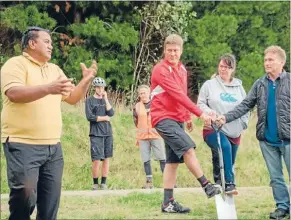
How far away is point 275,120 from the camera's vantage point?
7.41 meters

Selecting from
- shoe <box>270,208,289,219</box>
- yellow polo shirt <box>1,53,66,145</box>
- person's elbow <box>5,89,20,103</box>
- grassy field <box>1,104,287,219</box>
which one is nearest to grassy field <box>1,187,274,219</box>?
grassy field <box>1,104,287,219</box>

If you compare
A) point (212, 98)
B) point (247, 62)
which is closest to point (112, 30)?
point (247, 62)

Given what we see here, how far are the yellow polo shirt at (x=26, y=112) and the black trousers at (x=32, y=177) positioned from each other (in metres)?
0.09

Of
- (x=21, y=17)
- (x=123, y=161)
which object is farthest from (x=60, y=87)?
(x=21, y=17)

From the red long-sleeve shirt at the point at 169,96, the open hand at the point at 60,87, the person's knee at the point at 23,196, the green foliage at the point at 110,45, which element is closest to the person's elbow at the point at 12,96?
the open hand at the point at 60,87

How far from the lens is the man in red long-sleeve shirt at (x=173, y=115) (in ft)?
24.4

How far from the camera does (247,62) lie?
22.7 m

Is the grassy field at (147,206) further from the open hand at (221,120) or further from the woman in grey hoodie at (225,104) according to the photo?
the open hand at (221,120)

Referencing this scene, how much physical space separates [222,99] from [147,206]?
5.27 feet

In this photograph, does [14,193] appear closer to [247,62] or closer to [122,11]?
[122,11]

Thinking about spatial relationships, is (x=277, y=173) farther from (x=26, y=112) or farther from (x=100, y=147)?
(x=100, y=147)

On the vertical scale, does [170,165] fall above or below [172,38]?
below

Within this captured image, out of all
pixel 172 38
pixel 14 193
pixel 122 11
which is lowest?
pixel 14 193

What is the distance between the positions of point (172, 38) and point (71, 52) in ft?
42.0
